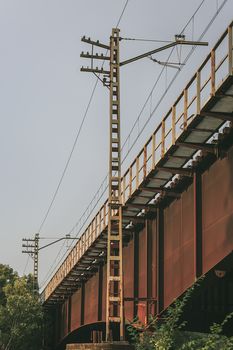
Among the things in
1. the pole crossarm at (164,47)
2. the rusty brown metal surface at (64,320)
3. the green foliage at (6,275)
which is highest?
the pole crossarm at (164,47)

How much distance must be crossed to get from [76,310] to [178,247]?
2738 centimetres

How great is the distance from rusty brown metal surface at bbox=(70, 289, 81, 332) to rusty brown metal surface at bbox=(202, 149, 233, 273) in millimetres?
27418

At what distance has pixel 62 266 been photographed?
5469 centimetres

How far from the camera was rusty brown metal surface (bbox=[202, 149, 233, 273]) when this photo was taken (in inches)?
822

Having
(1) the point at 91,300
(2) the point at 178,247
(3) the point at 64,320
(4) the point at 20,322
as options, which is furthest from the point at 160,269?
(4) the point at 20,322

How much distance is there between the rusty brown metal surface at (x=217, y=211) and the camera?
20.9m

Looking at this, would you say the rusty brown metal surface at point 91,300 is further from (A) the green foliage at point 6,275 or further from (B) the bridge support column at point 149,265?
(A) the green foliage at point 6,275

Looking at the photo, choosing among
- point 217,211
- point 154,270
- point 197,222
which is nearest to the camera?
point 217,211

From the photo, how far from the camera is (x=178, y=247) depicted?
25.2m

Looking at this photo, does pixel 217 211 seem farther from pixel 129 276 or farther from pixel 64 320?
pixel 64 320

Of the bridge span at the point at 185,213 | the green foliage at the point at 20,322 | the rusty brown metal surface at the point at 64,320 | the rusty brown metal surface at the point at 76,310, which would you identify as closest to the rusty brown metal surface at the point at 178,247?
the bridge span at the point at 185,213

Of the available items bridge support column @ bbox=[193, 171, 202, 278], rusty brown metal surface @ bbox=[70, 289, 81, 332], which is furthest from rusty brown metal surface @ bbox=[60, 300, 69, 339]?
bridge support column @ bbox=[193, 171, 202, 278]

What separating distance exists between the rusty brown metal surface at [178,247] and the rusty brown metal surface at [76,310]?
76.2 feet

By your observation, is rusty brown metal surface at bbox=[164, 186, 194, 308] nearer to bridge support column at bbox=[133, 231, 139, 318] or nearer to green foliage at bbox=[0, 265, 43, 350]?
bridge support column at bbox=[133, 231, 139, 318]
